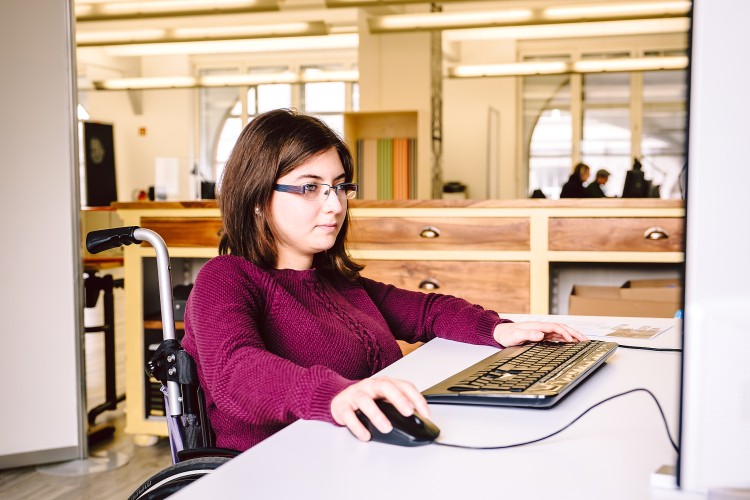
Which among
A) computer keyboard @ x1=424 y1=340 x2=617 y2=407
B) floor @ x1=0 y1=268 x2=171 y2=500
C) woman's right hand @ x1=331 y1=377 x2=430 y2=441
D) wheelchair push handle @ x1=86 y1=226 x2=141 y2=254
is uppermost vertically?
wheelchair push handle @ x1=86 y1=226 x2=141 y2=254

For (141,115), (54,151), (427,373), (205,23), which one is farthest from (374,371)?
(141,115)

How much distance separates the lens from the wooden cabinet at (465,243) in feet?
9.43

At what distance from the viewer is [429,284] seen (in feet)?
9.87

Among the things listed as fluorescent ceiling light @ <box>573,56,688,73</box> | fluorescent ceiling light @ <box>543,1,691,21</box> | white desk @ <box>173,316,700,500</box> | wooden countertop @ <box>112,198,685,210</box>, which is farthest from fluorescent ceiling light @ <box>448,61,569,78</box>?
white desk @ <box>173,316,700,500</box>

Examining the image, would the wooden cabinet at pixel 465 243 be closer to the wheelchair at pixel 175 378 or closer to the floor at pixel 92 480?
the floor at pixel 92 480

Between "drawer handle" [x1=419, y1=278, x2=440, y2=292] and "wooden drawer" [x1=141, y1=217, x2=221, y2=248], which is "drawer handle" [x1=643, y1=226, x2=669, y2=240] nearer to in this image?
"drawer handle" [x1=419, y1=278, x2=440, y2=292]

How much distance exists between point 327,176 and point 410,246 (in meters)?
1.71

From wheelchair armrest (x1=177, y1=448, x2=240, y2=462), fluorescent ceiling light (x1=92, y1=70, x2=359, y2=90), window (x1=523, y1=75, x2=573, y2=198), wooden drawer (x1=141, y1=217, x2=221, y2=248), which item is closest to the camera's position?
wheelchair armrest (x1=177, y1=448, x2=240, y2=462)

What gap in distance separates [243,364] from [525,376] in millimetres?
382

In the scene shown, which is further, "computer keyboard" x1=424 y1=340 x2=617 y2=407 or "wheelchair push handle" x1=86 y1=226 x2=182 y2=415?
"wheelchair push handle" x1=86 y1=226 x2=182 y2=415

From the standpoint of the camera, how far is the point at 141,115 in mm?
12227

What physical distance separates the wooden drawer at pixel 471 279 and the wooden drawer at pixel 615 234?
0.18m

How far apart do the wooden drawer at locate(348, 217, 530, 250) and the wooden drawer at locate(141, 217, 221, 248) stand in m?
0.59

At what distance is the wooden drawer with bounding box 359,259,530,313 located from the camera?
9.64ft
